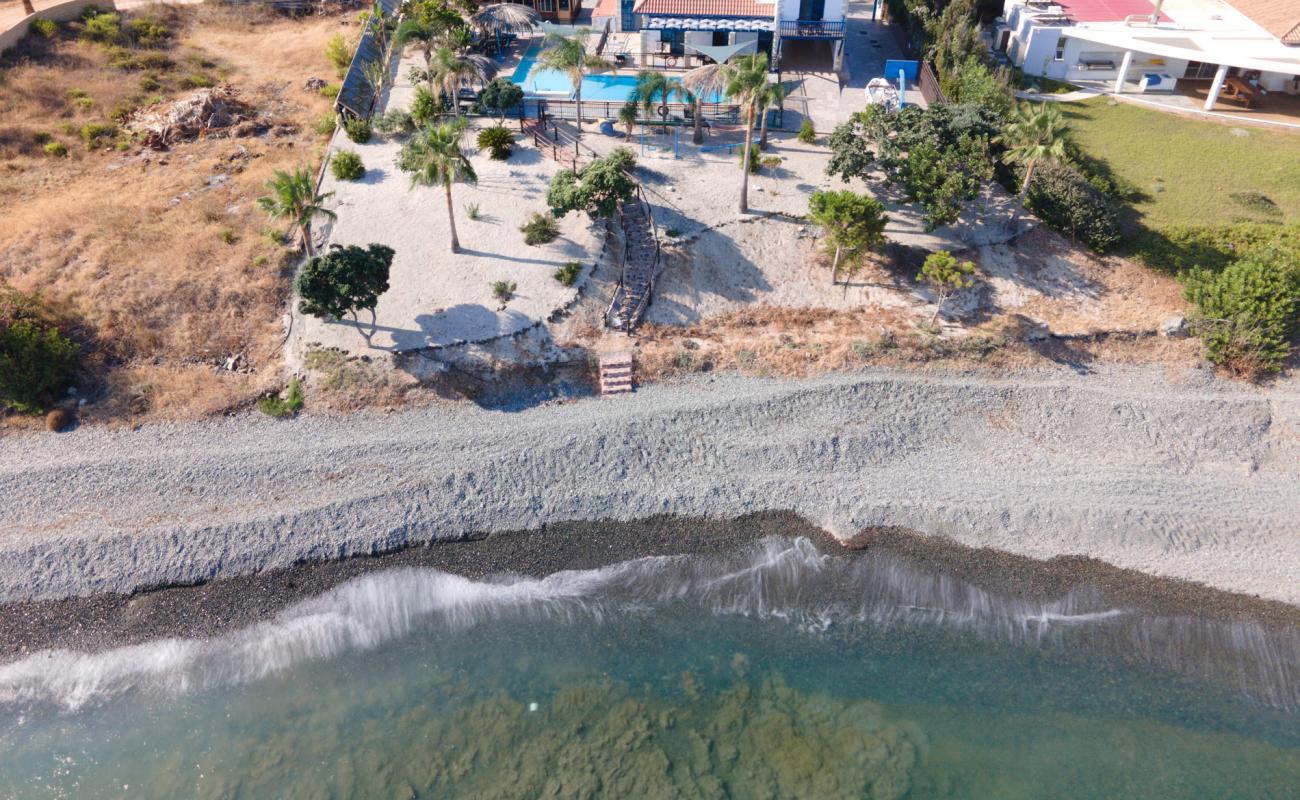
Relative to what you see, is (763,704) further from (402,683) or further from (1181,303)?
(1181,303)

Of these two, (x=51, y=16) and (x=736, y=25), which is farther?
(x=51, y=16)

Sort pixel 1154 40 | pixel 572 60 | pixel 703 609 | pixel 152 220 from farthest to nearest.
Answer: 1. pixel 1154 40
2. pixel 572 60
3. pixel 152 220
4. pixel 703 609

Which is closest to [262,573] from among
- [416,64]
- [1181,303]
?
[416,64]

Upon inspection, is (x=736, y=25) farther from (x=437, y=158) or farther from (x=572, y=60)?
(x=437, y=158)

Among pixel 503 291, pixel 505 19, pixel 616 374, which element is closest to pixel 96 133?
pixel 505 19

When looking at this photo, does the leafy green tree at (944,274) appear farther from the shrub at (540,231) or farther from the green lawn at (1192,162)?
the shrub at (540,231)

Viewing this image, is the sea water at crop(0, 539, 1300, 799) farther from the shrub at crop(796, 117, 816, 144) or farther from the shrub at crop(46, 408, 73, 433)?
the shrub at crop(796, 117, 816, 144)
